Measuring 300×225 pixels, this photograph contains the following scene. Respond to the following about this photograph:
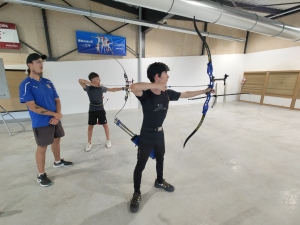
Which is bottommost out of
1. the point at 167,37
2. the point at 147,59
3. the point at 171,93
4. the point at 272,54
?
the point at 171,93

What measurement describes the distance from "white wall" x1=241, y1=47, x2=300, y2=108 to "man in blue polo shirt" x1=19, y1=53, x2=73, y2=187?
7.33m

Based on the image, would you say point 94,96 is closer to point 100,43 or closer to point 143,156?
point 143,156

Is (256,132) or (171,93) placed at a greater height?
(171,93)

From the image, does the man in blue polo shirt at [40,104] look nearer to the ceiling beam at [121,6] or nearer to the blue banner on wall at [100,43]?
the blue banner on wall at [100,43]

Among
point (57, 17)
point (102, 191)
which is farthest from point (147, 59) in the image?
point (102, 191)

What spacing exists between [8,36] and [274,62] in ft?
28.7

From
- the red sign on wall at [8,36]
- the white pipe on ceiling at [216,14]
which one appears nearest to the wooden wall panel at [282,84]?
the white pipe on ceiling at [216,14]

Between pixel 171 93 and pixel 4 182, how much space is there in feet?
6.68

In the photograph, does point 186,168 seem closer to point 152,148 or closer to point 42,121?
point 152,148

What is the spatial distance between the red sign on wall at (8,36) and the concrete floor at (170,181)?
7.99 ft

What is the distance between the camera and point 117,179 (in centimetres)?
166

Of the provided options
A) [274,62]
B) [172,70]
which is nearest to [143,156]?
[172,70]

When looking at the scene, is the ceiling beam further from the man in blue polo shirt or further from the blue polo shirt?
the blue polo shirt

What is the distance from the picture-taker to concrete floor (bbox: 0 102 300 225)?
1.22m
